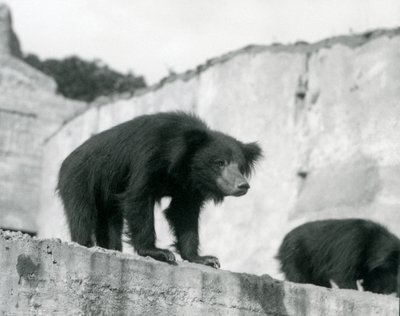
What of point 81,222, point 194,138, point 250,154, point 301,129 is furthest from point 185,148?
point 301,129

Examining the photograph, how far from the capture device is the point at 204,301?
6918 millimetres

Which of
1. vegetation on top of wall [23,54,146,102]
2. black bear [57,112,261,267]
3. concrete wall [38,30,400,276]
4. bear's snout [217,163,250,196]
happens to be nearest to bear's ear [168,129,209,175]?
black bear [57,112,261,267]

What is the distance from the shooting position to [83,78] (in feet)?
103

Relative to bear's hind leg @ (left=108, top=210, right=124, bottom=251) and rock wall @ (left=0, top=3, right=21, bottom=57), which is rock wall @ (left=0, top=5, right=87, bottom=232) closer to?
rock wall @ (left=0, top=3, right=21, bottom=57)

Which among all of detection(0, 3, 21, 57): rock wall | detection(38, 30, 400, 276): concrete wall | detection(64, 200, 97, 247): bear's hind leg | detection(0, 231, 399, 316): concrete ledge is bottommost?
detection(0, 231, 399, 316): concrete ledge

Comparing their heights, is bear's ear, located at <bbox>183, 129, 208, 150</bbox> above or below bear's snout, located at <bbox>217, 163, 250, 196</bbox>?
above

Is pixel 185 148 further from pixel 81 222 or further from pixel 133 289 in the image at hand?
pixel 133 289

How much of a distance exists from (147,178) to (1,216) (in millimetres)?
14181

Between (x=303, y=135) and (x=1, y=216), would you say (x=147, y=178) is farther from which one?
(x=1, y=216)

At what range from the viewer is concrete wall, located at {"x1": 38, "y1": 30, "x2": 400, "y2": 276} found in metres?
14.0

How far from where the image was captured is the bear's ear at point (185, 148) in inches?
318

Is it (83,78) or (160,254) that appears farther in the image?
(83,78)

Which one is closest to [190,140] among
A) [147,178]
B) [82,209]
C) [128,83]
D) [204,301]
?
[147,178]

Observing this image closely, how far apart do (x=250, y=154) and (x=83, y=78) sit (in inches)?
914
